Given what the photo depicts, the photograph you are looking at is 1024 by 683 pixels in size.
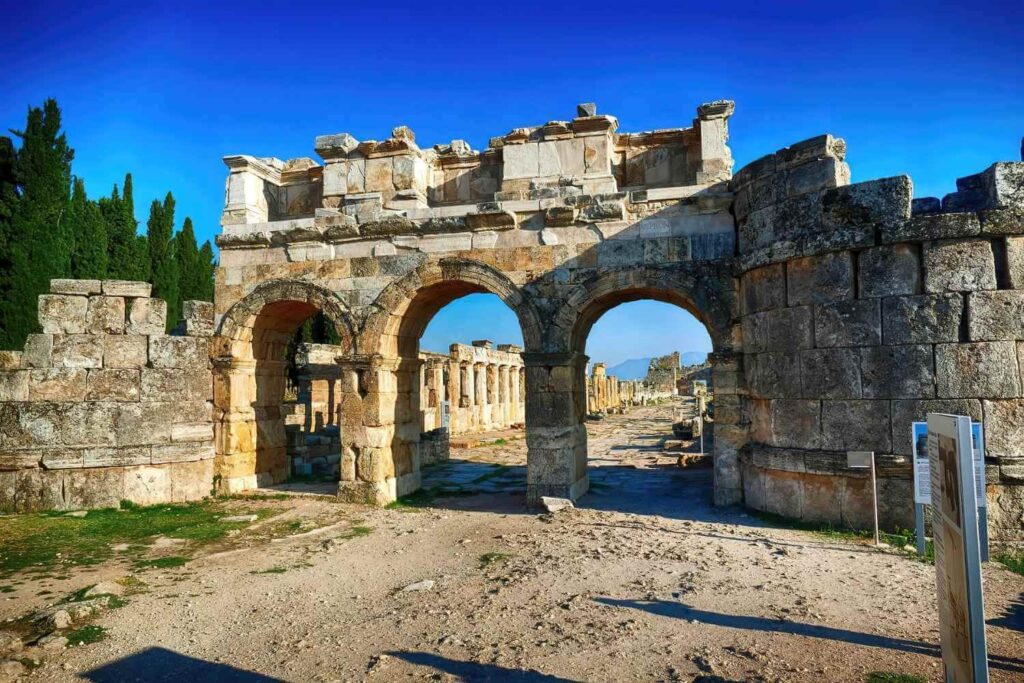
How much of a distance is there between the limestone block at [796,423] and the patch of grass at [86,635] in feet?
23.1

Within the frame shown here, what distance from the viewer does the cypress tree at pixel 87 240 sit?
21672 mm

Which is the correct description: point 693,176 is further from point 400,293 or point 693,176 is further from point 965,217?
point 400,293

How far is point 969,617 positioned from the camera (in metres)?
2.86

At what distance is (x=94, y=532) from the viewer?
25.8ft

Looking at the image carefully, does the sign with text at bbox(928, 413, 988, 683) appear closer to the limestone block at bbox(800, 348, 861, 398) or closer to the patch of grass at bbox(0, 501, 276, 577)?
the limestone block at bbox(800, 348, 861, 398)

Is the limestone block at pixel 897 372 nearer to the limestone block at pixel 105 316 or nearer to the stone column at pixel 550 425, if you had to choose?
the stone column at pixel 550 425

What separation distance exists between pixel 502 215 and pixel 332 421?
1122 centimetres

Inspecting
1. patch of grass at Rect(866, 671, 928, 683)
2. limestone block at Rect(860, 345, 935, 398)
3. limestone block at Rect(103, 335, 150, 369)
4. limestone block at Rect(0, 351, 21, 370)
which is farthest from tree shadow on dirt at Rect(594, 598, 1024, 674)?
limestone block at Rect(0, 351, 21, 370)

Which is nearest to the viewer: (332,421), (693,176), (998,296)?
(998,296)

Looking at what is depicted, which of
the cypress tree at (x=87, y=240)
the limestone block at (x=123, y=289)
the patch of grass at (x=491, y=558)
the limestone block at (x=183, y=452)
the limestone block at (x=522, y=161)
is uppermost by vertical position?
the cypress tree at (x=87, y=240)

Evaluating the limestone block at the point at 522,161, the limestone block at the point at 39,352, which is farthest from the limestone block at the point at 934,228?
the limestone block at the point at 39,352

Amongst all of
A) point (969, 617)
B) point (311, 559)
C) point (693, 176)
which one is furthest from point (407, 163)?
point (969, 617)

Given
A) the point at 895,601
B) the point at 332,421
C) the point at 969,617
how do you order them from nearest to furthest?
the point at 969,617 → the point at 895,601 → the point at 332,421

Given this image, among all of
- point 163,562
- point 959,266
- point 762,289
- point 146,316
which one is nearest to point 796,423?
point 762,289
